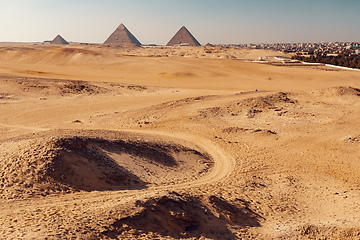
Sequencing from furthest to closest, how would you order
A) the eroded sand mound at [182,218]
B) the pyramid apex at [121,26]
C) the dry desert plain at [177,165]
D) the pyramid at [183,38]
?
1. the pyramid apex at [121,26]
2. the pyramid at [183,38]
3. the dry desert plain at [177,165]
4. the eroded sand mound at [182,218]

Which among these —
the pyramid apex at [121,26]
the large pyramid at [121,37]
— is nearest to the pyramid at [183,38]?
the large pyramid at [121,37]

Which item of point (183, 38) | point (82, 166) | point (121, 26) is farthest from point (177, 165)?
point (121, 26)

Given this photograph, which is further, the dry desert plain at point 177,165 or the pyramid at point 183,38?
the pyramid at point 183,38

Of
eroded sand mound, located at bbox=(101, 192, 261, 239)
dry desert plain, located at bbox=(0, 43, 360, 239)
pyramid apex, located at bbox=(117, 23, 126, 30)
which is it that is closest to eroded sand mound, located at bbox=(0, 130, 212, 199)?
dry desert plain, located at bbox=(0, 43, 360, 239)

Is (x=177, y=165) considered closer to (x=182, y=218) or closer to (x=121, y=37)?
(x=182, y=218)

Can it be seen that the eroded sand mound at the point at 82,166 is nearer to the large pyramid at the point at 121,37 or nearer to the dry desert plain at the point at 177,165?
the dry desert plain at the point at 177,165

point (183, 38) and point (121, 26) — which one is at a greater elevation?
point (121, 26)

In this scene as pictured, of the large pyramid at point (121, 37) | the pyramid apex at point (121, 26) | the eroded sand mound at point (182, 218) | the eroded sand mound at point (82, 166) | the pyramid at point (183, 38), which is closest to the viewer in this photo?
the eroded sand mound at point (182, 218)
